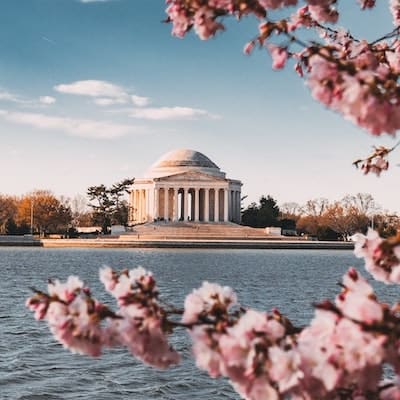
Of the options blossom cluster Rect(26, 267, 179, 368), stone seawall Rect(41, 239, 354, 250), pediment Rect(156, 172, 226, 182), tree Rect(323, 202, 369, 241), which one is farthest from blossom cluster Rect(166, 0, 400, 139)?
pediment Rect(156, 172, 226, 182)

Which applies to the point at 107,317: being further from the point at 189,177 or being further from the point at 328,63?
the point at 189,177

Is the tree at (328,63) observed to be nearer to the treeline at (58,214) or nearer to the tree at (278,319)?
the tree at (278,319)

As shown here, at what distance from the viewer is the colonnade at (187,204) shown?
109 meters

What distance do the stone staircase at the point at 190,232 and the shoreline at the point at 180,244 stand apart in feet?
11.9

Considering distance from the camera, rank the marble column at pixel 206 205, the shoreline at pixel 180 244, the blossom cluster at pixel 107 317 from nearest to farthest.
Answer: the blossom cluster at pixel 107 317 < the shoreline at pixel 180 244 < the marble column at pixel 206 205

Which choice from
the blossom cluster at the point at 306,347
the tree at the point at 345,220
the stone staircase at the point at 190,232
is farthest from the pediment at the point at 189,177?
the blossom cluster at the point at 306,347

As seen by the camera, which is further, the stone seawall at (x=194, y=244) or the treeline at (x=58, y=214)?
the treeline at (x=58, y=214)

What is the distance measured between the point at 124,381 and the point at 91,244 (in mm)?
67434

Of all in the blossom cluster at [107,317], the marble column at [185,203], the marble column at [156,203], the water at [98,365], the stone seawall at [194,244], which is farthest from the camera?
the marble column at [185,203]

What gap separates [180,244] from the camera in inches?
3044

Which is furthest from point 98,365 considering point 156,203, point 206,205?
point 156,203

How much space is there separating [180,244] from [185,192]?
3385 centimetres

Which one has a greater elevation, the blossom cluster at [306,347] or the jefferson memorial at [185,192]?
the jefferson memorial at [185,192]

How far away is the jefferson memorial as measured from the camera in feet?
354
